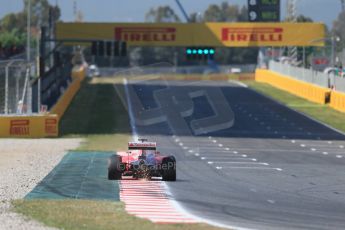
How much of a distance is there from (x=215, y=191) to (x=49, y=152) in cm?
1246

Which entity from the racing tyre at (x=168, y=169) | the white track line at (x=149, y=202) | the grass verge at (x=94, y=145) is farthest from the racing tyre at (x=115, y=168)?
the grass verge at (x=94, y=145)

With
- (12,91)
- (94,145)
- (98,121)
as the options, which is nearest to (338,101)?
(98,121)

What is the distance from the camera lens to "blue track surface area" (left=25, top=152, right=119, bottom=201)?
21812 mm

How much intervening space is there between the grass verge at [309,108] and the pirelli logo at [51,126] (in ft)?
49.5

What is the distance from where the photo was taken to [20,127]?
139 feet

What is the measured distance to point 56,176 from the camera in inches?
1037

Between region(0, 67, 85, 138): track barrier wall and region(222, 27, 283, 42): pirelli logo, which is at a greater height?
region(222, 27, 283, 42): pirelli logo

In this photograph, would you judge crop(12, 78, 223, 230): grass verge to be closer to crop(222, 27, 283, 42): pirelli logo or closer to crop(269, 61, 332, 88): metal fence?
crop(222, 27, 283, 42): pirelli logo

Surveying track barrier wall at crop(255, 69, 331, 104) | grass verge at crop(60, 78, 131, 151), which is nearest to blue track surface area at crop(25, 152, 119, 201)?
grass verge at crop(60, 78, 131, 151)

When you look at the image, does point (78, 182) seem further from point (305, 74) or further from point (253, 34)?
point (253, 34)

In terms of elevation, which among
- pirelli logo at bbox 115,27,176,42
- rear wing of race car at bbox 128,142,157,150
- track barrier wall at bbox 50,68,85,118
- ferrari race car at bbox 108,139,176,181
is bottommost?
track barrier wall at bbox 50,68,85,118

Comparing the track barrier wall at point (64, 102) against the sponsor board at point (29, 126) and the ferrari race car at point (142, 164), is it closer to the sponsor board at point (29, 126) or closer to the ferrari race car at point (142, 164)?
the sponsor board at point (29, 126)

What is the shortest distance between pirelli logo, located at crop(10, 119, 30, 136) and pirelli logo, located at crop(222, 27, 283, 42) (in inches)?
1769

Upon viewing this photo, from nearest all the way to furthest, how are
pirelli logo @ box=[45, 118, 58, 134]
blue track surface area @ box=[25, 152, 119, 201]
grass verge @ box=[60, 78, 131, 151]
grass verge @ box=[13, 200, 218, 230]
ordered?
grass verge @ box=[13, 200, 218, 230] < blue track surface area @ box=[25, 152, 119, 201] < grass verge @ box=[60, 78, 131, 151] < pirelli logo @ box=[45, 118, 58, 134]
